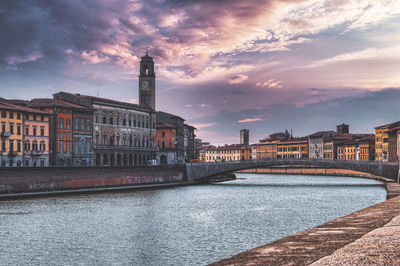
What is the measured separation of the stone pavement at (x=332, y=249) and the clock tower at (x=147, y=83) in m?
77.4

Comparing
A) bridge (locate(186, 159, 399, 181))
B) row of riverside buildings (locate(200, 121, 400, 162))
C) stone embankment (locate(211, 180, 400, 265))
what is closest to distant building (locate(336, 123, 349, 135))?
row of riverside buildings (locate(200, 121, 400, 162))

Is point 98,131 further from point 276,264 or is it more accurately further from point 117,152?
point 276,264

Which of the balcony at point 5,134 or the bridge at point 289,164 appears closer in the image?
the balcony at point 5,134

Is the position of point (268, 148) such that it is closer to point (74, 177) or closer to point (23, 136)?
point (23, 136)

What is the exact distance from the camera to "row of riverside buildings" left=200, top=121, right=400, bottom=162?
10679 centimetres

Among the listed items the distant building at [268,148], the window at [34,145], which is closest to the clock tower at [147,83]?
the window at [34,145]

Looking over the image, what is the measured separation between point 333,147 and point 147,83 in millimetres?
71866

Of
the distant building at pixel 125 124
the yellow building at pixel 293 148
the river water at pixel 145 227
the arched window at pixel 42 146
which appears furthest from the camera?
the yellow building at pixel 293 148

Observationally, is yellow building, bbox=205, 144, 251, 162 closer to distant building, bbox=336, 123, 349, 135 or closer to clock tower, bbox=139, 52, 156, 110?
distant building, bbox=336, 123, 349, 135

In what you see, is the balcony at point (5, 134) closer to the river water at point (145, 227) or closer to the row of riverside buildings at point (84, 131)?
the row of riverside buildings at point (84, 131)

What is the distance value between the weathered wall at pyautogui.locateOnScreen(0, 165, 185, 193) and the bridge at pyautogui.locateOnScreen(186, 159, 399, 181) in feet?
24.0

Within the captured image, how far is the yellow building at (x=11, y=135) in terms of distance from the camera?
183 feet

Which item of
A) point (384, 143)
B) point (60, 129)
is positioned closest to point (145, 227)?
point (60, 129)

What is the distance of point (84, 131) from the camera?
70.1 metres
